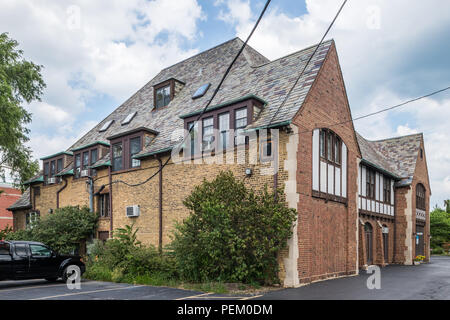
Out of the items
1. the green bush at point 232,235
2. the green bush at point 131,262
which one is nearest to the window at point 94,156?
the green bush at point 131,262

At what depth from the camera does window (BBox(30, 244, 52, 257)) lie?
14720 millimetres

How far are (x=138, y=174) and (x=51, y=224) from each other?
228 inches

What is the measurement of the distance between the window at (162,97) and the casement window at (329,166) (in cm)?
1005

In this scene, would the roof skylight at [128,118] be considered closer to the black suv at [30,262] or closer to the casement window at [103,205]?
the casement window at [103,205]

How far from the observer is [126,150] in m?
20.9

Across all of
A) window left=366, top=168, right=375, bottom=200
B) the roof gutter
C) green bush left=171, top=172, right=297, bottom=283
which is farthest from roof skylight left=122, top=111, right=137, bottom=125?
window left=366, top=168, right=375, bottom=200

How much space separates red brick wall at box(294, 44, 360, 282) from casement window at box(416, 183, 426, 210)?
534 inches

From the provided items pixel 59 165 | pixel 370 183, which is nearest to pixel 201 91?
pixel 370 183

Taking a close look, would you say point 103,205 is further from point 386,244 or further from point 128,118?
point 386,244

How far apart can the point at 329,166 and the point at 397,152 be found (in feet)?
57.2

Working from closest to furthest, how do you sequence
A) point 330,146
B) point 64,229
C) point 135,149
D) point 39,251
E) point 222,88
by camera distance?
1. point 39,251
2. point 330,146
3. point 222,88
4. point 135,149
5. point 64,229

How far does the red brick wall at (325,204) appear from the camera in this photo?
14.2 m
